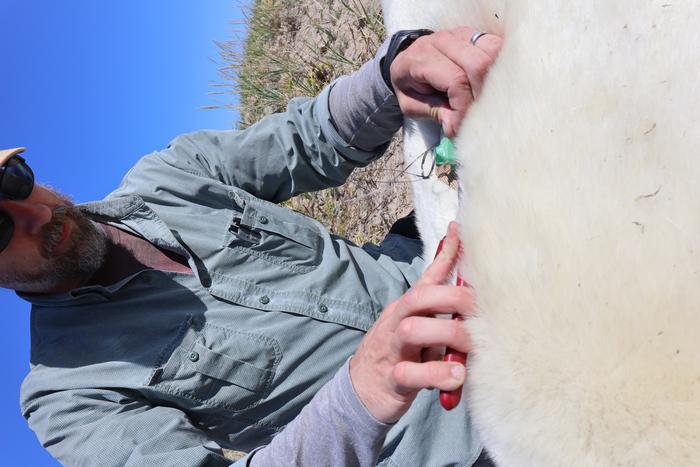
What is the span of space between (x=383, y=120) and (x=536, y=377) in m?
0.82

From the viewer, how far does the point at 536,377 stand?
1.62 ft

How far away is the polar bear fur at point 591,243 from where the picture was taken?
451 millimetres

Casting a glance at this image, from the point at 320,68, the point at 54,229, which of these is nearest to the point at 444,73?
the point at 54,229

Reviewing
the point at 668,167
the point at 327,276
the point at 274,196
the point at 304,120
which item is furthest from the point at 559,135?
the point at 274,196

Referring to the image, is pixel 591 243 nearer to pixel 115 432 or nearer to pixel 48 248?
pixel 115 432

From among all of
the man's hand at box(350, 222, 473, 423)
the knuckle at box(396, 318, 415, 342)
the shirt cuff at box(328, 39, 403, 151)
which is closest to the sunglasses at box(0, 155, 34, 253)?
the shirt cuff at box(328, 39, 403, 151)

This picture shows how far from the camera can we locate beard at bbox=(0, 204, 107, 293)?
146 cm

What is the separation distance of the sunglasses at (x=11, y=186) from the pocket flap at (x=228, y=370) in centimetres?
69

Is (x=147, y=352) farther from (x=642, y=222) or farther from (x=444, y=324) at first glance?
(x=642, y=222)

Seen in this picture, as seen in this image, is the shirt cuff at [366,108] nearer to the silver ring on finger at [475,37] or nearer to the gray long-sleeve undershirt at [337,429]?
the gray long-sleeve undershirt at [337,429]

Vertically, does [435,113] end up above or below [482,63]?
below

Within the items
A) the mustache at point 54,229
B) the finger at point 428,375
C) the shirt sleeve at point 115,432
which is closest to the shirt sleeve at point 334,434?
the finger at point 428,375

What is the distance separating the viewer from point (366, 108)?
1.22 metres

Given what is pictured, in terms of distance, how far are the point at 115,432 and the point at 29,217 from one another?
0.76 m
